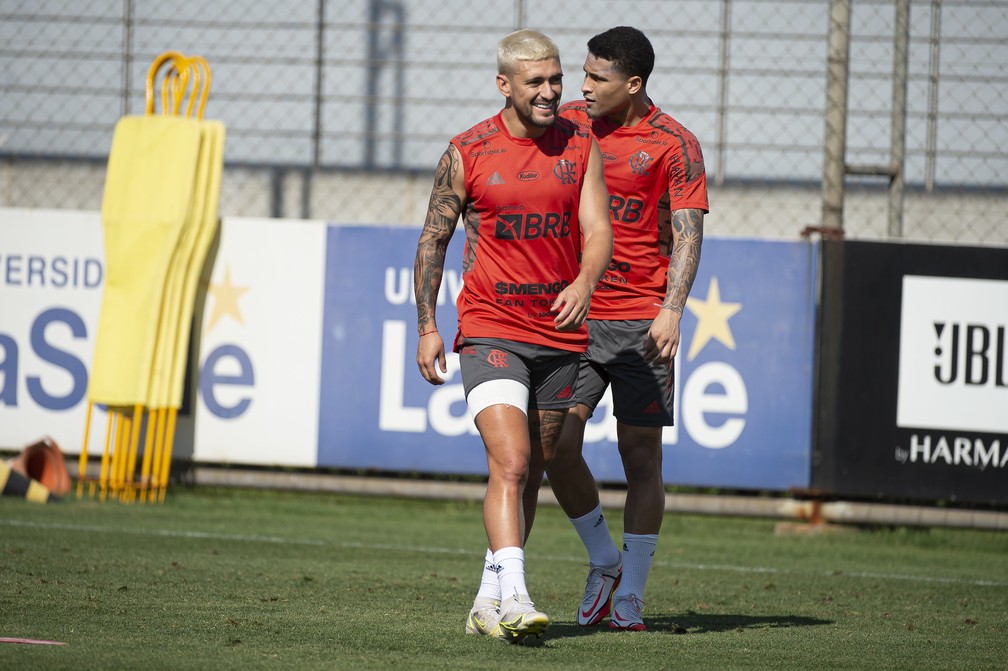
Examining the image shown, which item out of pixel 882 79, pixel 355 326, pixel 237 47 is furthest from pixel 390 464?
pixel 882 79

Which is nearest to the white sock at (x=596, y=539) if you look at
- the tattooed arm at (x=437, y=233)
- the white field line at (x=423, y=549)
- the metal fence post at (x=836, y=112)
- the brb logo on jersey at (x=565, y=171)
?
the tattooed arm at (x=437, y=233)

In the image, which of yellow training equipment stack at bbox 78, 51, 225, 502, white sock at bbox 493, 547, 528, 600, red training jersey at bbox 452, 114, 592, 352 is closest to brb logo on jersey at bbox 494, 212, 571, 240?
red training jersey at bbox 452, 114, 592, 352

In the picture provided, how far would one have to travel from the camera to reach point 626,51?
204 inches

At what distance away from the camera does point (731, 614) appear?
5.57 m

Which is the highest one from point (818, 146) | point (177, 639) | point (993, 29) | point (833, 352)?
point (993, 29)

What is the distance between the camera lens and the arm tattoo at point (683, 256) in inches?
198

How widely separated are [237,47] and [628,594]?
6.72 meters

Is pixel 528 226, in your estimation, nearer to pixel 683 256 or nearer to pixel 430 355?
pixel 430 355

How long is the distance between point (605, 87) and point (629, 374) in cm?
104

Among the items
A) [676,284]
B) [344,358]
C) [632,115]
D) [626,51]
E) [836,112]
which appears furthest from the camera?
[836,112]

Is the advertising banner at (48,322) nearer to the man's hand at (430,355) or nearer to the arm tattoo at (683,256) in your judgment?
the man's hand at (430,355)

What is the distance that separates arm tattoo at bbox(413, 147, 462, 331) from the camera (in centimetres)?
470

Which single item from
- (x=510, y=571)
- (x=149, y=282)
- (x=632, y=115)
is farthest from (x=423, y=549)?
(x=510, y=571)

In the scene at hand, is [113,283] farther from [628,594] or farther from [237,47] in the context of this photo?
[628,594]
